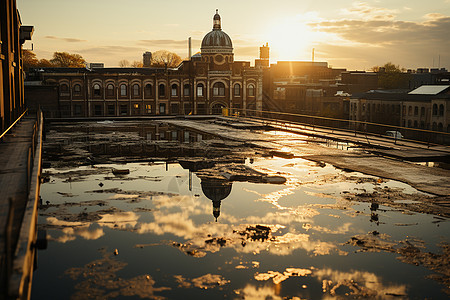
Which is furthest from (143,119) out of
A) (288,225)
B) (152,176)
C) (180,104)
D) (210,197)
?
(288,225)

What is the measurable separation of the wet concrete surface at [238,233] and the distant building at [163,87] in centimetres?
5658

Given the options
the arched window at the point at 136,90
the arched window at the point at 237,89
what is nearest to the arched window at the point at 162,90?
the arched window at the point at 136,90

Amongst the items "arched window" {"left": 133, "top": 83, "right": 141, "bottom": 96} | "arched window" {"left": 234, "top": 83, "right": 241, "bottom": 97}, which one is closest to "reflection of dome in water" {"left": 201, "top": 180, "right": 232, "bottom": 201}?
"arched window" {"left": 133, "top": 83, "right": 141, "bottom": 96}

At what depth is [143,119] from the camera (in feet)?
192

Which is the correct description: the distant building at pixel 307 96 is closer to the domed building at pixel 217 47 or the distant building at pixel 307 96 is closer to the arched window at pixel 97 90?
the domed building at pixel 217 47

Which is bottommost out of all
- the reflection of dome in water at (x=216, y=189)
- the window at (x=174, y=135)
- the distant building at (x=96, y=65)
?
the reflection of dome in water at (x=216, y=189)

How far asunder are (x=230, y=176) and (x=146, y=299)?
11.9 meters

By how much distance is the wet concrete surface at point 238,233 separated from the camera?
32.0 feet

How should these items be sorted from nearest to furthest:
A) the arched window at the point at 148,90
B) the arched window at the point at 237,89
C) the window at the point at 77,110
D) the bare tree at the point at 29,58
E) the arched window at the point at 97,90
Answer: the window at the point at 77,110, the arched window at the point at 97,90, the arched window at the point at 148,90, the arched window at the point at 237,89, the bare tree at the point at 29,58

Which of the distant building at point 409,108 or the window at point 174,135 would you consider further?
the distant building at point 409,108

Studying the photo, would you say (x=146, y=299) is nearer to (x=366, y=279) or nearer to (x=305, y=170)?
(x=366, y=279)

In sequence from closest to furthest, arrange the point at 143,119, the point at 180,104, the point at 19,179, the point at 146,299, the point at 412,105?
1. the point at 146,299
2. the point at 19,179
3. the point at 143,119
4. the point at 412,105
5. the point at 180,104

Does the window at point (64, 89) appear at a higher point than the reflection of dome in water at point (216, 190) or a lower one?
higher

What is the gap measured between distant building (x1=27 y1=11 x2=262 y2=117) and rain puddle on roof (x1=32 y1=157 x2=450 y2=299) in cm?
5986
